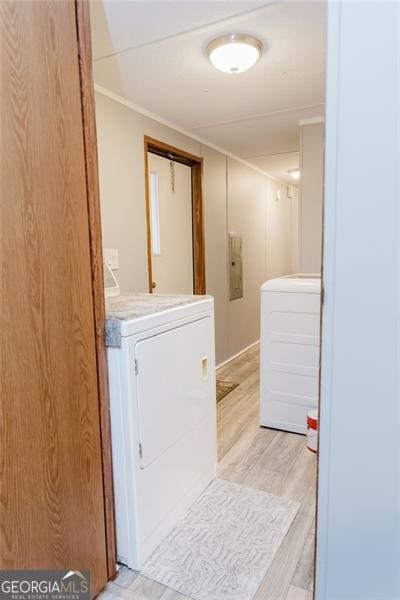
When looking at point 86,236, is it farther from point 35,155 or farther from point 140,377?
point 140,377

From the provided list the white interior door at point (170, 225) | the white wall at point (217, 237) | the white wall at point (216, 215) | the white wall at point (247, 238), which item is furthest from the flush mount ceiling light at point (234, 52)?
the white wall at point (247, 238)

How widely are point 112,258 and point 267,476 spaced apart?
1.62m

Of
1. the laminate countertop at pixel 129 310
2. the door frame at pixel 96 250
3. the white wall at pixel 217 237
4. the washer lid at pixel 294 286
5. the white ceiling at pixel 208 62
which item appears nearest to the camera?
the door frame at pixel 96 250

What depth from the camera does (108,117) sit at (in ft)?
8.09

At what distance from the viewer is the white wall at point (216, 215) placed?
8.27ft

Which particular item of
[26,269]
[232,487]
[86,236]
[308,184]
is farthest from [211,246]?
[26,269]

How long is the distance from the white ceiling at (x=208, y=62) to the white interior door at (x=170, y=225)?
1.32ft

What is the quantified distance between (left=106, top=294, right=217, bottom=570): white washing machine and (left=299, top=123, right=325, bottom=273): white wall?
181 centimetres

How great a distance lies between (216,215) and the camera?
12.9 feet

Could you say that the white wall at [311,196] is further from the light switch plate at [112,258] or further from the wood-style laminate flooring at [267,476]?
the light switch plate at [112,258]

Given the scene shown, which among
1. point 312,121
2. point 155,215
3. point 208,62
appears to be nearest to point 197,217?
point 155,215

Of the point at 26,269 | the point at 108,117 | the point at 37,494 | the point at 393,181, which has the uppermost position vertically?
the point at 108,117

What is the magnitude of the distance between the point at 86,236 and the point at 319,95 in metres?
2.12

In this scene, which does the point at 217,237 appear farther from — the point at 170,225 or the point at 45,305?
the point at 45,305
